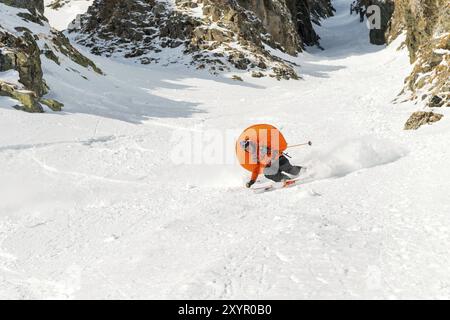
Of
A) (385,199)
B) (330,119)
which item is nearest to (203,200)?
(385,199)

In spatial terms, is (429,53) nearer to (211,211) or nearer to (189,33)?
(211,211)

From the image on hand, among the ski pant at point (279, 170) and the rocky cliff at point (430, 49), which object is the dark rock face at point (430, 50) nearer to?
the rocky cliff at point (430, 49)

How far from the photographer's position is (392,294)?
4.79 m

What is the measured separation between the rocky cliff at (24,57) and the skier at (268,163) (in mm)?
9119

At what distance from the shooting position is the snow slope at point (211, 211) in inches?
211

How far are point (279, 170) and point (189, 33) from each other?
3054cm

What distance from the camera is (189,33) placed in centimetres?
3788

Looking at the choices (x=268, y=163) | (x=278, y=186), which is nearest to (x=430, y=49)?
(x=268, y=163)

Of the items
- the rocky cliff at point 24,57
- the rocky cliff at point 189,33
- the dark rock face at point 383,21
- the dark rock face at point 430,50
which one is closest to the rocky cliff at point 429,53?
the dark rock face at point 430,50

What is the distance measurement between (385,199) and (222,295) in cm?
418

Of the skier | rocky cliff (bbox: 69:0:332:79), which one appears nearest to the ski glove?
the skier

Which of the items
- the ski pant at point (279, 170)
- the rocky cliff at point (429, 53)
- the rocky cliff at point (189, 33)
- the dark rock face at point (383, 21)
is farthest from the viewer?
the dark rock face at point (383, 21)

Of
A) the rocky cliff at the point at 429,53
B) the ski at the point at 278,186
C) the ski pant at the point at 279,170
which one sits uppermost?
the rocky cliff at the point at 429,53

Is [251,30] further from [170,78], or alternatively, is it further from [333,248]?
[333,248]
